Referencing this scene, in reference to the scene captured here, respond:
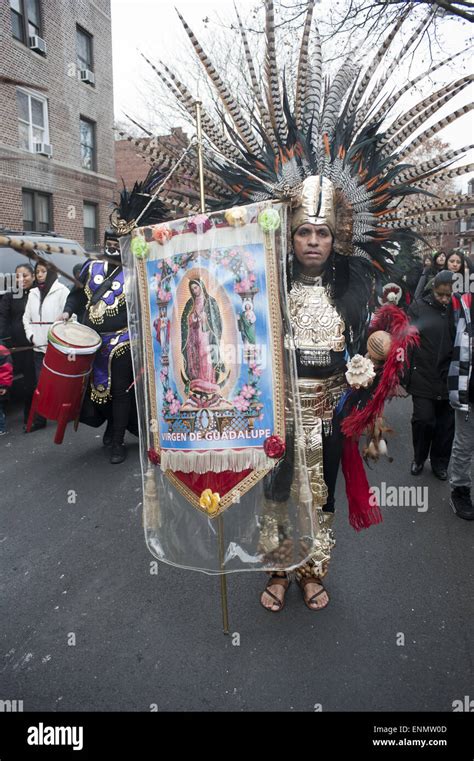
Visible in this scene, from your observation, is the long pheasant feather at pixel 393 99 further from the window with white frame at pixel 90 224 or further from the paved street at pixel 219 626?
the window with white frame at pixel 90 224

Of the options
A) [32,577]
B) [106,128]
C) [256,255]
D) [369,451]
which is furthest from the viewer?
[106,128]

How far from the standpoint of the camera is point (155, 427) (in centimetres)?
234

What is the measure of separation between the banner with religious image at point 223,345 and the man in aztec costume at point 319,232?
80mm

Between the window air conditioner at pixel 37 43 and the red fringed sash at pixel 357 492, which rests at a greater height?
the window air conditioner at pixel 37 43

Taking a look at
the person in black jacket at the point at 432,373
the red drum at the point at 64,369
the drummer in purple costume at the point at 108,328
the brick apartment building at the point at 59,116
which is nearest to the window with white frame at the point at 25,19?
the brick apartment building at the point at 59,116

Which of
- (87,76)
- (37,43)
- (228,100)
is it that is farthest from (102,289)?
(87,76)

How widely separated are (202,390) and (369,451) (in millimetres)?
872

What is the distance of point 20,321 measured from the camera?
5926 millimetres

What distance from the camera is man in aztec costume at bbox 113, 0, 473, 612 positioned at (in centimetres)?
237

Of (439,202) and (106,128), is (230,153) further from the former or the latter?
(106,128)

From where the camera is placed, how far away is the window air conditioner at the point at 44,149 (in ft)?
46.8

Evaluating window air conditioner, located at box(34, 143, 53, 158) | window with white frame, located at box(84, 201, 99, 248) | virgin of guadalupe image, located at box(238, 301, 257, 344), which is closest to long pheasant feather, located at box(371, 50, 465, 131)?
virgin of guadalupe image, located at box(238, 301, 257, 344)

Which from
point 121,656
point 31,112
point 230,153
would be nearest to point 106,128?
point 31,112
